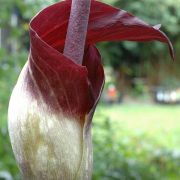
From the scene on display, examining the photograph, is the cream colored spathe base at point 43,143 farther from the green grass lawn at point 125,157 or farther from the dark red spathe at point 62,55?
the green grass lawn at point 125,157

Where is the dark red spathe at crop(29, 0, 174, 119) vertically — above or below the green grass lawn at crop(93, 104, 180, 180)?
above

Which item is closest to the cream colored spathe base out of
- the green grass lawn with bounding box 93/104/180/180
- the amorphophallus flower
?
the amorphophallus flower

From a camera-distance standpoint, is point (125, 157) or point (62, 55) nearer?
point (62, 55)

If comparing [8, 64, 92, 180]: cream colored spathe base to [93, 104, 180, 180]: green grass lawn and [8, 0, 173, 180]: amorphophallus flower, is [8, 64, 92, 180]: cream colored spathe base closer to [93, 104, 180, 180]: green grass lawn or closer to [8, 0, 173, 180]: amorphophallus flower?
[8, 0, 173, 180]: amorphophallus flower

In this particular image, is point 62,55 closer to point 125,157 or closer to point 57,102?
point 57,102

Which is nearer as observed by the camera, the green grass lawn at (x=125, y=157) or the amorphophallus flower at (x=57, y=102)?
the amorphophallus flower at (x=57, y=102)

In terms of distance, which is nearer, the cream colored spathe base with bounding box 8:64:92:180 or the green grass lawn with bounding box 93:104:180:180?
the cream colored spathe base with bounding box 8:64:92:180

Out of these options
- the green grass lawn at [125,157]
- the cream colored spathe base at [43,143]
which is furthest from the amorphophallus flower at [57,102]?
the green grass lawn at [125,157]

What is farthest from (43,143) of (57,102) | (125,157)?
(125,157)

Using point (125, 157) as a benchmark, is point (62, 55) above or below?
above

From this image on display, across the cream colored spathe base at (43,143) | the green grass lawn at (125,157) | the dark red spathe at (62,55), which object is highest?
the dark red spathe at (62,55)
